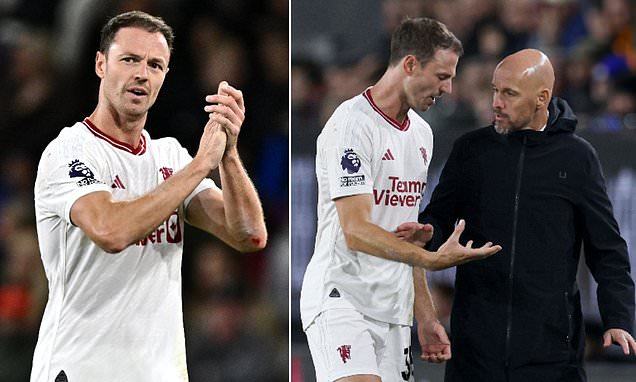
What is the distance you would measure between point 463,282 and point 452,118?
336cm

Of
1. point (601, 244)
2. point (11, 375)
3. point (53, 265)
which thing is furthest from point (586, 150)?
point (11, 375)

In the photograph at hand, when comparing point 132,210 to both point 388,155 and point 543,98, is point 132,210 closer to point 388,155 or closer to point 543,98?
point 388,155

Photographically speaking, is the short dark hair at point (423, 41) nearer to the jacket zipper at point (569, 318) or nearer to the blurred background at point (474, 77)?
the jacket zipper at point (569, 318)

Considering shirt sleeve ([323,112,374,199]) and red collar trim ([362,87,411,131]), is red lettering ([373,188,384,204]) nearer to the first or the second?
shirt sleeve ([323,112,374,199])

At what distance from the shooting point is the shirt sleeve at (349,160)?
454 cm

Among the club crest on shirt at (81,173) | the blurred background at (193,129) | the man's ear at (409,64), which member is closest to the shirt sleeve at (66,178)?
the club crest on shirt at (81,173)

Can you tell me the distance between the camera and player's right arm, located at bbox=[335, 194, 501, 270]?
13.6 ft

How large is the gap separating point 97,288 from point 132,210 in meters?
0.34

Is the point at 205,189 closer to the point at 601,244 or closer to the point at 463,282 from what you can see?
the point at 463,282

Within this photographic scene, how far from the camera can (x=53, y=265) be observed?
3.65 m

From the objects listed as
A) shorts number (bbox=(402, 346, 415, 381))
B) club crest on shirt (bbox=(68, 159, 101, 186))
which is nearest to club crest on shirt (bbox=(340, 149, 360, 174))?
shorts number (bbox=(402, 346, 415, 381))

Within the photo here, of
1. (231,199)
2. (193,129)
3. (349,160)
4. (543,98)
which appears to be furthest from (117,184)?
(193,129)

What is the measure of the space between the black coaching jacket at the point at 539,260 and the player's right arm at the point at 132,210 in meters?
1.43

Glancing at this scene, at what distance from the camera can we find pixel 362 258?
465 centimetres
